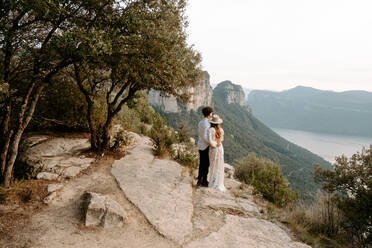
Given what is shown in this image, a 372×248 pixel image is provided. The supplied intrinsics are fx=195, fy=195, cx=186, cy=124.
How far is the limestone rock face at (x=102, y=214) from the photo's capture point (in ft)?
11.4

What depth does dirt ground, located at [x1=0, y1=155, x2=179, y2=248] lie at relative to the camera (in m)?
2.99

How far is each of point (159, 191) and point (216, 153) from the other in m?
1.91

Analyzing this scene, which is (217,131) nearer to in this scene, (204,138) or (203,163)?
(204,138)

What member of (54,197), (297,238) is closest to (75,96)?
(54,197)

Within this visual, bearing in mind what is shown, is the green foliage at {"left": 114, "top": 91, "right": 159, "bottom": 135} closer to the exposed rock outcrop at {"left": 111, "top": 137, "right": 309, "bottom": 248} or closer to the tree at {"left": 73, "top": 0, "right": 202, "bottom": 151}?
the exposed rock outcrop at {"left": 111, "top": 137, "right": 309, "bottom": 248}

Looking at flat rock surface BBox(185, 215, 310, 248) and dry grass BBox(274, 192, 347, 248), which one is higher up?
flat rock surface BBox(185, 215, 310, 248)

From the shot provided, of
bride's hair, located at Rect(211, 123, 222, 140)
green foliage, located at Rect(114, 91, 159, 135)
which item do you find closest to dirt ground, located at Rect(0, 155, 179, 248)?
bride's hair, located at Rect(211, 123, 222, 140)

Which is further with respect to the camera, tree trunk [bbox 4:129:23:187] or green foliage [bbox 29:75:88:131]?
green foliage [bbox 29:75:88:131]

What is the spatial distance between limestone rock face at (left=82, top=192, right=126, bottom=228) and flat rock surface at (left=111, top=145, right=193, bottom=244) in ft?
1.90

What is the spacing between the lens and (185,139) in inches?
402

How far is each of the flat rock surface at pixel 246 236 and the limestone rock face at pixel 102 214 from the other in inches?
53.0

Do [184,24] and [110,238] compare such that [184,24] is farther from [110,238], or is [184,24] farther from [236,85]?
[236,85]

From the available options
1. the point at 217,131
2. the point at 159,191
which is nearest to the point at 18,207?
the point at 159,191

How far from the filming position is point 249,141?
85188 mm
